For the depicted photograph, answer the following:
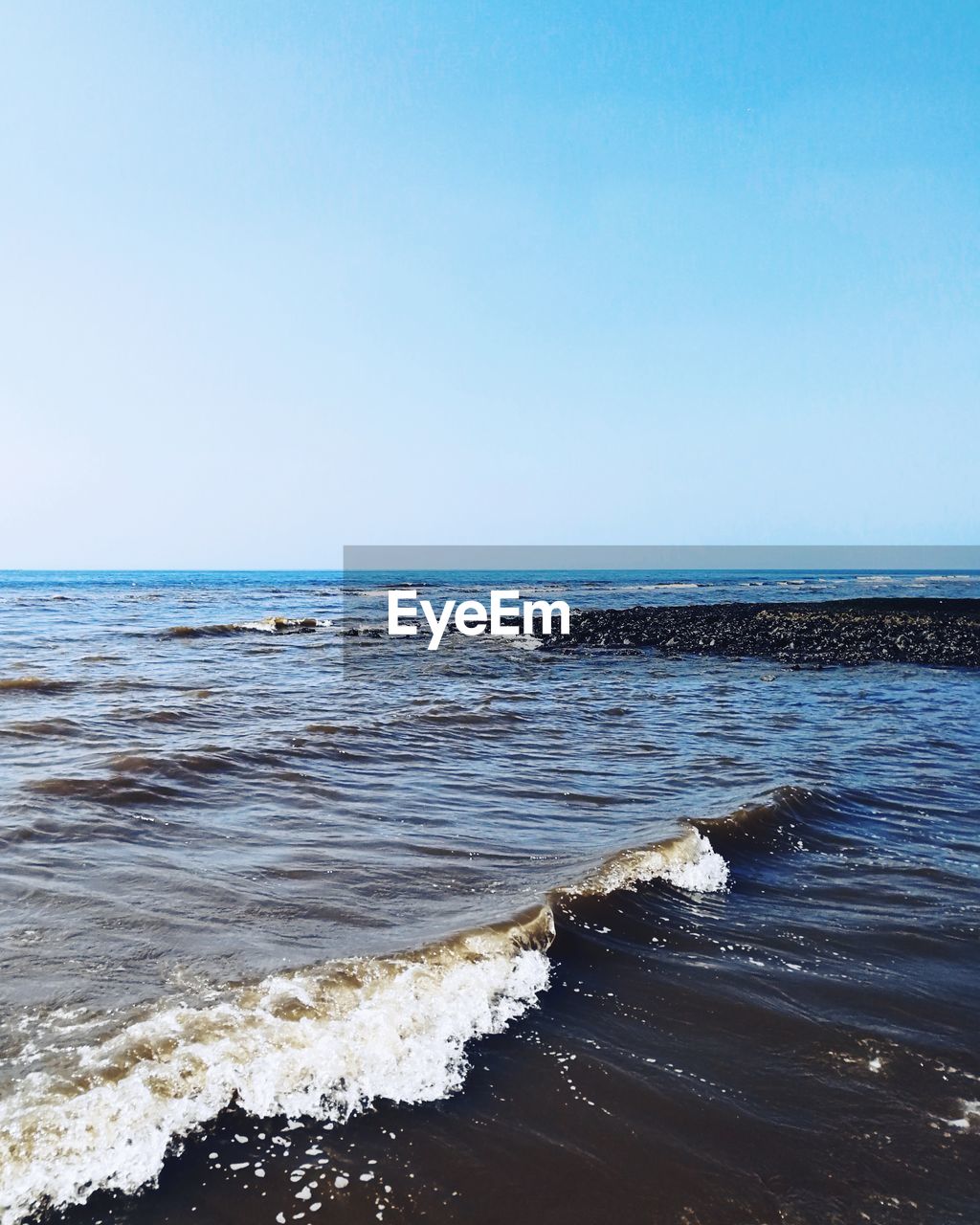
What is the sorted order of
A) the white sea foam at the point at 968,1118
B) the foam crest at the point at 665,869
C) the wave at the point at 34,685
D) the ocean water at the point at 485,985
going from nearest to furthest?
the ocean water at the point at 485,985 → the white sea foam at the point at 968,1118 → the foam crest at the point at 665,869 → the wave at the point at 34,685

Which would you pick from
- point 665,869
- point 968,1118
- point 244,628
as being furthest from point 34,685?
point 968,1118

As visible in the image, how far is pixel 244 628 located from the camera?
108ft

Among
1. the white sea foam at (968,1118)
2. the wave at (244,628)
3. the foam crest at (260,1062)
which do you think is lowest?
the white sea foam at (968,1118)

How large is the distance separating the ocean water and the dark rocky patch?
13967 mm

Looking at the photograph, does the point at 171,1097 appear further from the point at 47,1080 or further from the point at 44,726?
the point at 44,726

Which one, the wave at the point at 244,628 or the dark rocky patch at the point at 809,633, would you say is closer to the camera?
the dark rocky patch at the point at 809,633

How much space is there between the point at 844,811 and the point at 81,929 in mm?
7580

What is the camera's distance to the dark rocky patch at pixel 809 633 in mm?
23922

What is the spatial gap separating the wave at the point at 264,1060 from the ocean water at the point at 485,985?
0.02 metres

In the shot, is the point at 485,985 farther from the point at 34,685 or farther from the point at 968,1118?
the point at 34,685

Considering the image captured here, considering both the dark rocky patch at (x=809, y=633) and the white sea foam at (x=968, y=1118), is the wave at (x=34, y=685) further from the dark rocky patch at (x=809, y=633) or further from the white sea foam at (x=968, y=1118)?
the white sea foam at (x=968, y=1118)

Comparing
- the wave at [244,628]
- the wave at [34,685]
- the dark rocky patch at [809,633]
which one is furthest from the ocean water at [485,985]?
the wave at [244,628]

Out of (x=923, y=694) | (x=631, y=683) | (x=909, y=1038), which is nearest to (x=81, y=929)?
(x=909, y=1038)

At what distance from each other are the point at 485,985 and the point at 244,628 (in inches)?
1196
